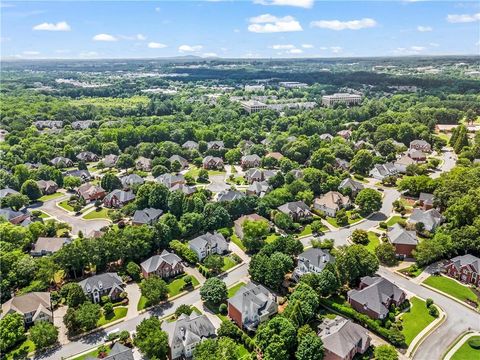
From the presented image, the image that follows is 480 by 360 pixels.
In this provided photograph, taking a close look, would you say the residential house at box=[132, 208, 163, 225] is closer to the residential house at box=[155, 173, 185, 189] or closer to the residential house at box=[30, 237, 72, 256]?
the residential house at box=[30, 237, 72, 256]

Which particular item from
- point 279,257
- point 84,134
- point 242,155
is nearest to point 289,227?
point 279,257

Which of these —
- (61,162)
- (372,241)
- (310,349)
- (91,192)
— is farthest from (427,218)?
(61,162)

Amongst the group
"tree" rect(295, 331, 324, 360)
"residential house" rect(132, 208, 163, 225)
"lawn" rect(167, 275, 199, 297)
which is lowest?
"lawn" rect(167, 275, 199, 297)

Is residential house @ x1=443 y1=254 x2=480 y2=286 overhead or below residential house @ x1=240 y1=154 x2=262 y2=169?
below

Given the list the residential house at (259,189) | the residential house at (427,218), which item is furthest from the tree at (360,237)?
the residential house at (259,189)

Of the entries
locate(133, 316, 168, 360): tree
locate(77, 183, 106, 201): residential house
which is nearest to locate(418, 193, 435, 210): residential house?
locate(133, 316, 168, 360): tree

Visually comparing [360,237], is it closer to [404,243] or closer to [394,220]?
[404,243]

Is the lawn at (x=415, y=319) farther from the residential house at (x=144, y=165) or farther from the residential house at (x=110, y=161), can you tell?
the residential house at (x=110, y=161)
